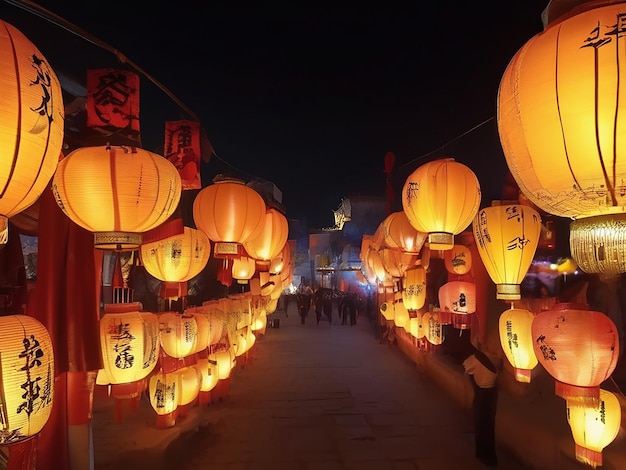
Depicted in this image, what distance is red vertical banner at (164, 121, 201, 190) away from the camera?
6.21 metres

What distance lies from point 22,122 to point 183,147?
429 cm

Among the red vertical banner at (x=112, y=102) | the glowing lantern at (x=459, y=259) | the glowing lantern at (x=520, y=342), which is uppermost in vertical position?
the red vertical banner at (x=112, y=102)

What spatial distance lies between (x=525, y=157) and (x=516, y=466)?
5329mm

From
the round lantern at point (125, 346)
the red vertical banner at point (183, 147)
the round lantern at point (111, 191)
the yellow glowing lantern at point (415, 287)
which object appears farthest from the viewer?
the yellow glowing lantern at point (415, 287)

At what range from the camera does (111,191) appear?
3156 millimetres

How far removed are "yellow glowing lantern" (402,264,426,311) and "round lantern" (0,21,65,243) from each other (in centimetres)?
836

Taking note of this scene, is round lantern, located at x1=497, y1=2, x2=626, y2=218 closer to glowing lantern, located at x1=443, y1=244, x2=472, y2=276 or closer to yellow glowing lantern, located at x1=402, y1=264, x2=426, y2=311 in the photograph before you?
glowing lantern, located at x1=443, y1=244, x2=472, y2=276

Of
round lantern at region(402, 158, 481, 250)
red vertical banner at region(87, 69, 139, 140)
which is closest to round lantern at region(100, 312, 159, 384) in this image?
red vertical banner at region(87, 69, 139, 140)

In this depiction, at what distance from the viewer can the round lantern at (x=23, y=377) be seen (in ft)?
7.25

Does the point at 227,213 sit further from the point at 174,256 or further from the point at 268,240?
the point at 268,240

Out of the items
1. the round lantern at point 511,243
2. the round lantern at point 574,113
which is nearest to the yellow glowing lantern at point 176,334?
the round lantern at point 511,243

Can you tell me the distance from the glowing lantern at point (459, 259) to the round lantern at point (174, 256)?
161 inches

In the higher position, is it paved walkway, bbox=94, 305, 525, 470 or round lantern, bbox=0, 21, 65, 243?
round lantern, bbox=0, 21, 65, 243

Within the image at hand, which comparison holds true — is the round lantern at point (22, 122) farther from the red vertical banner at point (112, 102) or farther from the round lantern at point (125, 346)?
the round lantern at point (125, 346)
